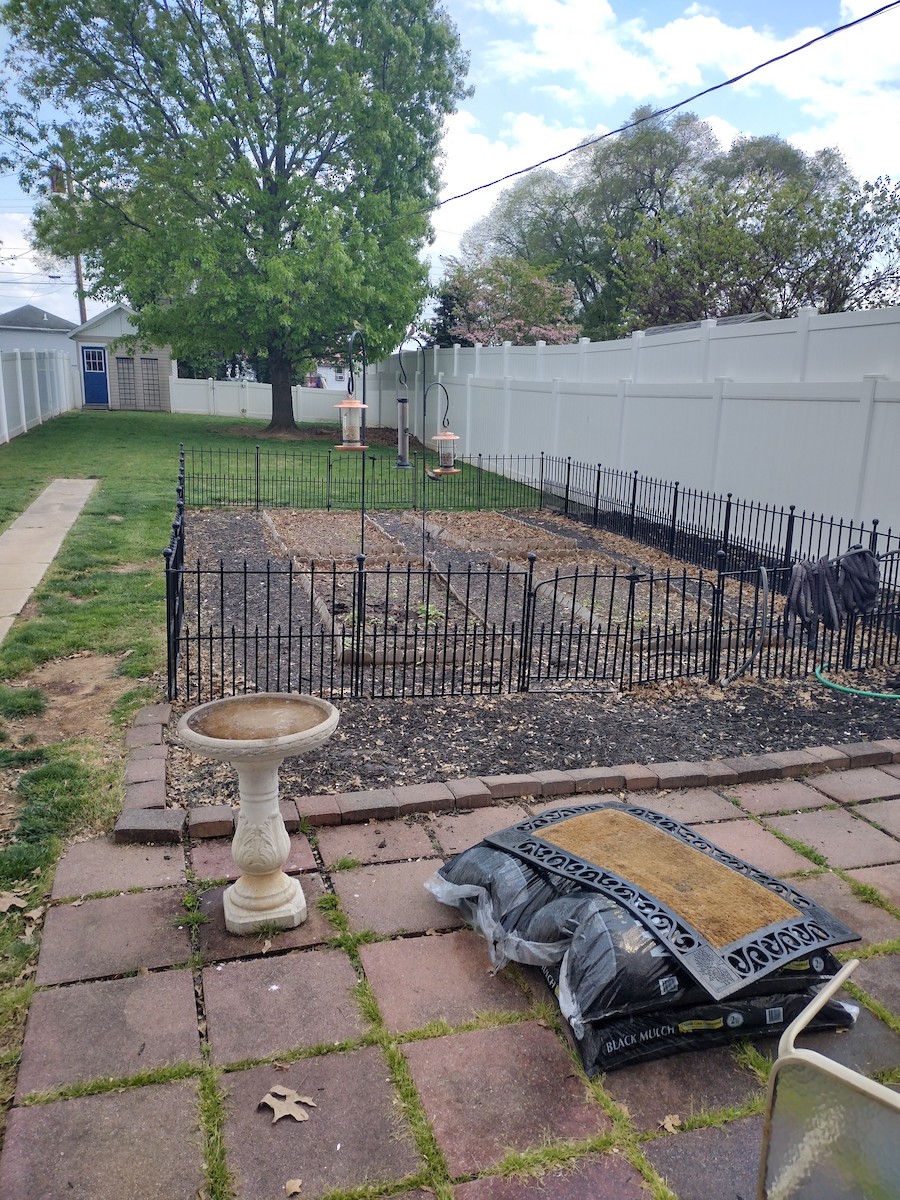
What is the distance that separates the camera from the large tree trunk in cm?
2667

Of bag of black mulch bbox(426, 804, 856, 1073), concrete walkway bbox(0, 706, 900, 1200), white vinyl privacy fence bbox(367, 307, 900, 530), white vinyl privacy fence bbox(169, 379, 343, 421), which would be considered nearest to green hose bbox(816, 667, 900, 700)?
concrete walkway bbox(0, 706, 900, 1200)

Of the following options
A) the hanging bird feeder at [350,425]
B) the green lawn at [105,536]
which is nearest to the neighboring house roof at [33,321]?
the green lawn at [105,536]

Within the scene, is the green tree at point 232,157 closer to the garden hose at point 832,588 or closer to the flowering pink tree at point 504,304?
the flowering pink tree at point 504,304

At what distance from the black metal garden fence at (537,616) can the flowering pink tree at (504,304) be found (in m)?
16.0

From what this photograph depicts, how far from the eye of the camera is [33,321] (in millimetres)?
42375

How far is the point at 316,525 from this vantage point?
46.1 ft

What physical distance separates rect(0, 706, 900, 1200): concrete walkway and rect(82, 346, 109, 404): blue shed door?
1283 inches

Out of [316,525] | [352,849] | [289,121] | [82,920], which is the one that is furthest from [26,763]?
[289,121]

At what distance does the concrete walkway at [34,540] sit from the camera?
28.7 ft

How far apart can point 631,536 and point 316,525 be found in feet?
16.1

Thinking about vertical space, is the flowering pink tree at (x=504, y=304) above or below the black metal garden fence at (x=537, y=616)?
above

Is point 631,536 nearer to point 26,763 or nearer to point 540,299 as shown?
point 26,763

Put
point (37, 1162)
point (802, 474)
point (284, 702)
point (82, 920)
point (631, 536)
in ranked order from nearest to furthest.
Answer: point (37, 1162), point (82, 920), point (284, 702), point (802, 474), point (631, 536)

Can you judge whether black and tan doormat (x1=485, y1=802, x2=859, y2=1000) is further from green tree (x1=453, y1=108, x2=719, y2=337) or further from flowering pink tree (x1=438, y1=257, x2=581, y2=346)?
green tree (x1=453, y1=108, x2=719, y2=337)
